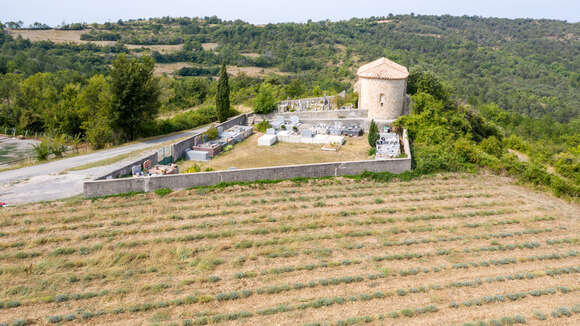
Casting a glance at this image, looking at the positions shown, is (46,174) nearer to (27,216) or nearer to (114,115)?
(27,216)

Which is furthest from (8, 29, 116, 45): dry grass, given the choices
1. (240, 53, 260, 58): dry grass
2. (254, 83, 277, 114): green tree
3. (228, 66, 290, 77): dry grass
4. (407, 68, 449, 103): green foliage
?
(407, 68, 449, 103): green foliage

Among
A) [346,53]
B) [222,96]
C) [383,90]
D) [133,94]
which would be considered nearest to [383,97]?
[383,90]

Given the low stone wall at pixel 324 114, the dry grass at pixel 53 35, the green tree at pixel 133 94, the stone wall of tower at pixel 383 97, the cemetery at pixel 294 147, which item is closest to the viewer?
the cemetery at pixel 294 147

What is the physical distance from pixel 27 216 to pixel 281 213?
33.1ft

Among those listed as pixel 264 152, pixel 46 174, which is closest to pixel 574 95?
pixel 264 152

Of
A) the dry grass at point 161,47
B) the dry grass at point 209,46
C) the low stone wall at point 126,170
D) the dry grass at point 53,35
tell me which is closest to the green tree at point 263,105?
the low stone wall at point 126,170

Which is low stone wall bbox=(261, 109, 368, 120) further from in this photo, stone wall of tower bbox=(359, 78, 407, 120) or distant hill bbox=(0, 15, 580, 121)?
distant hill bbox=(0, 15, 580, 121)

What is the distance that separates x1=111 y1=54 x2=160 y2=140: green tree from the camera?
27500mm

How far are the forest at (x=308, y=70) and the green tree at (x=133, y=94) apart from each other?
567 millimetres

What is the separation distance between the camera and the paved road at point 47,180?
17859 millimetres

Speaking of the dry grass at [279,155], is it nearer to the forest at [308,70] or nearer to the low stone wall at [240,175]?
the low stone wall at [240,175]

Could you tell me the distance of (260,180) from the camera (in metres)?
20.2

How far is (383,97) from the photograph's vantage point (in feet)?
97.8

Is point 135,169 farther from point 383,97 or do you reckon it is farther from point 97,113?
point 383,97
